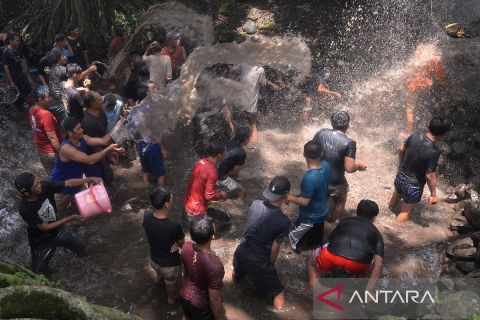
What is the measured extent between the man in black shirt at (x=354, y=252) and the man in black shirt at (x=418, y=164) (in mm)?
1782

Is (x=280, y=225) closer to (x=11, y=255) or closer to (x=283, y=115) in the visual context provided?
(x=11, y=255)

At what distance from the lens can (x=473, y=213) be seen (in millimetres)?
6141

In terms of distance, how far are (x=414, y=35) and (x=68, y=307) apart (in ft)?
36.8

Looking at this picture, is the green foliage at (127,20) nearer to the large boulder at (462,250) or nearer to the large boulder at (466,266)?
the large boulder at (462,250)

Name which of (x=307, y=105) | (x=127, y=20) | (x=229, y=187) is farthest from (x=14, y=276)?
(x=127, y=20)

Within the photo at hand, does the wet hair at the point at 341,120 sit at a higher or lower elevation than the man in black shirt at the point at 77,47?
higher

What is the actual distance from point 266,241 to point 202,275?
0.95m

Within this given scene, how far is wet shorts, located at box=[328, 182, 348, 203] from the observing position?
601cm

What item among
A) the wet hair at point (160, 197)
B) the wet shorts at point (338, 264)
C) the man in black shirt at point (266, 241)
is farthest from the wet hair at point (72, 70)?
the wet shorts at point (338, 264)

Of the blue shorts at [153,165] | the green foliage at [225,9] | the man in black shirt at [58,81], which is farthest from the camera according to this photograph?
the green foliage at [225,9]

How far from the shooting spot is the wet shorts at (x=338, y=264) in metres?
4.41

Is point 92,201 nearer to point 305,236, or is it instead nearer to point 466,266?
point 305,236

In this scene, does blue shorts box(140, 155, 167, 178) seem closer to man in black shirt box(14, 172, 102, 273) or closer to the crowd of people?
the crowd of people

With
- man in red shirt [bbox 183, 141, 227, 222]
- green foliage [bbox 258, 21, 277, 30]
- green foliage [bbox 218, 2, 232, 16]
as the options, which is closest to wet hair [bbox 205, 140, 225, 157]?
man in red shirt [bbox 183, 141, 227, 222]
